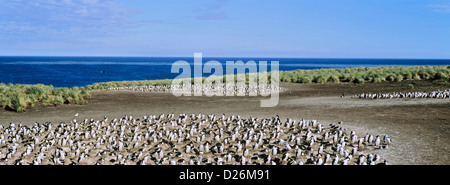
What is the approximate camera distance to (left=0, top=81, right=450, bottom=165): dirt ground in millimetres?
11883

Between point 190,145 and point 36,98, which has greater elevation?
point 36,98

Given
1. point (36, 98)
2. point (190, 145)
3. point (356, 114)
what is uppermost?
point (36, 98)

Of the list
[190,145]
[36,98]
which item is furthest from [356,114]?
[36,98]

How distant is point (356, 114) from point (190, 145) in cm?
1117

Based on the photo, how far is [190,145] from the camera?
12.5 meters

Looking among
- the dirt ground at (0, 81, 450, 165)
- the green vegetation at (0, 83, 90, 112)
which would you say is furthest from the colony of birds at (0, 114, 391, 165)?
the green vegetation at (0, 83, 90, 112)

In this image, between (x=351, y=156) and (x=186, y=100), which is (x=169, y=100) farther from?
(x=351, y=156)

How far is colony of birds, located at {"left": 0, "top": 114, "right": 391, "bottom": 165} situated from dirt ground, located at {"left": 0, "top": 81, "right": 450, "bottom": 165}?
110cm

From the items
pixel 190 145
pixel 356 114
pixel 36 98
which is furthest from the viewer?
pixel 36 98

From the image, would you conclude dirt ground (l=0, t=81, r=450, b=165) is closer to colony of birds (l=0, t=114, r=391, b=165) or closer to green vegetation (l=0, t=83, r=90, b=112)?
green vegetation (l=0, t=83, r=90, b=112)

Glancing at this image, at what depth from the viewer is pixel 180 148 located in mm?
12578

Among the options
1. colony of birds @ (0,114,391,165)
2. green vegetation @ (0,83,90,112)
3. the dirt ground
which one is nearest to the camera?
colony of birds @ (0,114,391,165)

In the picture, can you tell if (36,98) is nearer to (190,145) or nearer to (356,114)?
(190,145)
